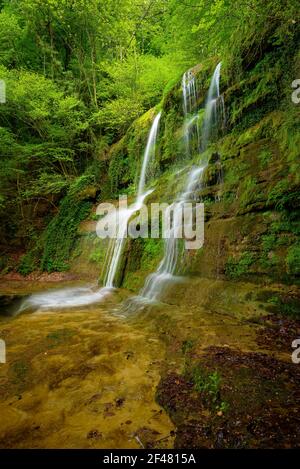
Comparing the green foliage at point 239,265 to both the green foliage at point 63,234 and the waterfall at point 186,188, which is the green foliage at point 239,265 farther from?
the green foliage at point 63,234

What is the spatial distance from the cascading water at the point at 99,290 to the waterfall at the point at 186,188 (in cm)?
154

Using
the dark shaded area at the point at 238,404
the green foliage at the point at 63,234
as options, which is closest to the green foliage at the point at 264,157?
the dark shaded area at the point at 238,404

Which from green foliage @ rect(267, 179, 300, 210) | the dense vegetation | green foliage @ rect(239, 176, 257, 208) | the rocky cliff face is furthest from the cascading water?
green foliage @ rect(267, 179, 300, 210)

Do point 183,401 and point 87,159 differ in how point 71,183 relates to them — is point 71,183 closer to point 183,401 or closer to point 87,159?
point 87,159

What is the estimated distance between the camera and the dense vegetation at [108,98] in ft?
17.8

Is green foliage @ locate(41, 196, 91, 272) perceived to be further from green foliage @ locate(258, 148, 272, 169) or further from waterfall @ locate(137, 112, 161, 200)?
green foliage @ locate(258, 148, 272, 169)

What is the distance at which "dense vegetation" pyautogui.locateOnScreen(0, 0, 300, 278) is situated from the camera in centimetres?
543

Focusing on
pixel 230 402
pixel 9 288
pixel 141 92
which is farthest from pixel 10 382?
pixel 141 92

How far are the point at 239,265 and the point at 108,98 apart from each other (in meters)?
13.7

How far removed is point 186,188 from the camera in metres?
7.29

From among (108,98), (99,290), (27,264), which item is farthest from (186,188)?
(108,98)

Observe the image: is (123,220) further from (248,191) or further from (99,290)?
(248,191)

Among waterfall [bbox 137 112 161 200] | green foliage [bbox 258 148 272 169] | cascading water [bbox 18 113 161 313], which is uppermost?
waterfall [bbox 137 112 161 200]

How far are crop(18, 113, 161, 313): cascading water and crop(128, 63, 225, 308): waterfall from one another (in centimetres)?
154
